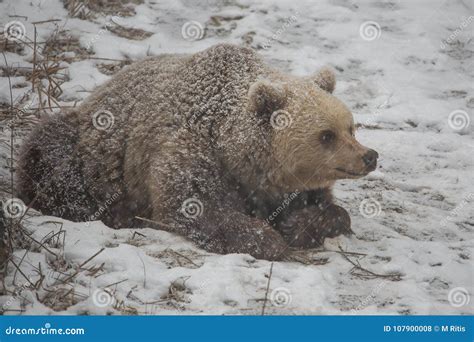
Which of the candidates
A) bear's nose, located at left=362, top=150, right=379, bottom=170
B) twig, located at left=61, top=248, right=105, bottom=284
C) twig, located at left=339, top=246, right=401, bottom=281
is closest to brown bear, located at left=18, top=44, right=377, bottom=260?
bear's nose, located at left=362, top=150, right=379, bottom=170

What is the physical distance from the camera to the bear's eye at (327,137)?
5.51m

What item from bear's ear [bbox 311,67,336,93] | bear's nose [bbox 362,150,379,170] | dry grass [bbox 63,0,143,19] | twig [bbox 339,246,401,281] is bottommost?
dry grass [bbox 63,0,143,19]

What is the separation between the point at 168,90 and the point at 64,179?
1254 millimetres

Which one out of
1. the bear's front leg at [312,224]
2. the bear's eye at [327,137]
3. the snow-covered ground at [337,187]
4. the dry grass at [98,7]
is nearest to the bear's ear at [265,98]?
the bear's eye at [327,137]

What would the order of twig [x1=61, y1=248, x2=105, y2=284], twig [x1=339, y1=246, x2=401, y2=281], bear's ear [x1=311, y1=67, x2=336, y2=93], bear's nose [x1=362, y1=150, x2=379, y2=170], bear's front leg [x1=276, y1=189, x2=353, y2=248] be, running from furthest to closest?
1. bear's ear [x1=311, y1=67, x2=336, y2=93]
2. bear's front leg [x1=276, y1=189, x2=353, y2=248]
3. bear's nose [x1=362, y1=150, x2=379, y2=170]
4. twig [x1=339, y1=246, x2=401, y2=281]
5. twig [x1=61, y1=248, x2=105, y2=284]

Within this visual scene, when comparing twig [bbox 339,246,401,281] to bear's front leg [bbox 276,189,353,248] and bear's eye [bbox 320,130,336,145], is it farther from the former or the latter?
bear's eye [bbox 320,130,336,145]

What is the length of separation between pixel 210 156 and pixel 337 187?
6.31 feet

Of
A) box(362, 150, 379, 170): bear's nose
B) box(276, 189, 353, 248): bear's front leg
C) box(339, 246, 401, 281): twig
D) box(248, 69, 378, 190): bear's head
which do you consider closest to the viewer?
box(339, 246, 401, 281): twig

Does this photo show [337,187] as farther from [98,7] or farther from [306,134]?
[98,7]

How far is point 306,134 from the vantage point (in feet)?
18.0

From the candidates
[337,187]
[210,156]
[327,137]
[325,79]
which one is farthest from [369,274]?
[337,187]

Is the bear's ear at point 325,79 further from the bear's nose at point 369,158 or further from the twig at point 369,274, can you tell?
the twig at point 369,274

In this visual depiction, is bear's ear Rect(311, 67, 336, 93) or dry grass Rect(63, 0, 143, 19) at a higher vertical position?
bear's ear Rect(311, 67, 336, 93)

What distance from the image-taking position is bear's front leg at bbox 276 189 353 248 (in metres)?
5.62
